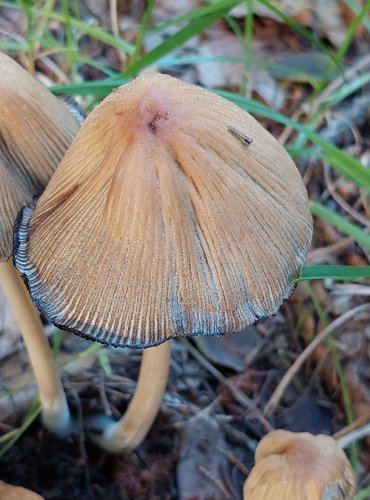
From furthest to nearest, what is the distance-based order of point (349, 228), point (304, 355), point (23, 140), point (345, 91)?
point (345, 91) → point (304, 355) → point (349, 228) → point (23, 140)

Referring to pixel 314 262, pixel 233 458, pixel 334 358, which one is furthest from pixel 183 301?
pixel 314 262

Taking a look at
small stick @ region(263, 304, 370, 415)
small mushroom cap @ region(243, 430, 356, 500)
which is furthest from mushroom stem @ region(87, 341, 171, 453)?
small stick @ region(263, 304, 370, 415)

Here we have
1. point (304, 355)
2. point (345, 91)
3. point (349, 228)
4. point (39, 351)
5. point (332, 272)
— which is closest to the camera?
point (332, 272)

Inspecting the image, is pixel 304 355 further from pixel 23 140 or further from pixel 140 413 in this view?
pixel 23 140

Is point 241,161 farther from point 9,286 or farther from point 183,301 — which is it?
point 9,286

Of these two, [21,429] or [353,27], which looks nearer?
[21,429]

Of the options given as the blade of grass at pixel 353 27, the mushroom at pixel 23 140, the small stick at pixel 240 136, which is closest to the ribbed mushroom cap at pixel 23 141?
the mushroom at pixel 23 140

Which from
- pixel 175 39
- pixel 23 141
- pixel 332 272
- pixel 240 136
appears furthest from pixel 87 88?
pixel 332 272

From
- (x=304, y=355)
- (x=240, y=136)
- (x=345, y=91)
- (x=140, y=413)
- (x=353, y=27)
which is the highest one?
(x=240, y=136)
